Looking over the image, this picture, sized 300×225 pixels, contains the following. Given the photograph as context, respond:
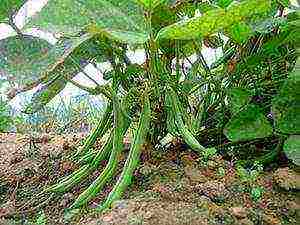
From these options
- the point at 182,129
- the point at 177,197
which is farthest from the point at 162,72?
the point at 177,197

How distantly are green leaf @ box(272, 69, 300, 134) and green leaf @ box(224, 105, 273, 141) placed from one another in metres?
0.03

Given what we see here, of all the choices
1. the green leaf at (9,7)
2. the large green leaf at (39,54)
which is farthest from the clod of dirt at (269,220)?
the green leaf at (9,7)

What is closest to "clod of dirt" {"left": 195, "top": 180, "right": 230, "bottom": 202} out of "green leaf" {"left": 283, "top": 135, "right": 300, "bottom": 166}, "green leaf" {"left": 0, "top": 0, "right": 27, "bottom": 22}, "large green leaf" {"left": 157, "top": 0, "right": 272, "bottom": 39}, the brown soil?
the brown soil

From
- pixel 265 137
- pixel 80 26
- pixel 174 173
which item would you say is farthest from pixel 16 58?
pixel 265 137

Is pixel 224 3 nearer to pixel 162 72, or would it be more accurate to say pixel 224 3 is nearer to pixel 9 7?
pixel 162 72

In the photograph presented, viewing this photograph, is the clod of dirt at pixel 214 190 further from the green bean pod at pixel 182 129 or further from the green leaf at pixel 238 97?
the green leaf at pixel 238 97

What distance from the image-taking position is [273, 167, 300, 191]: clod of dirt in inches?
35.6

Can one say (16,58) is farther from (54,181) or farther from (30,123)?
(30,123)

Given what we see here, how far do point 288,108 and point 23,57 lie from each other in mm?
404

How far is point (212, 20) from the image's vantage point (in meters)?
0.75

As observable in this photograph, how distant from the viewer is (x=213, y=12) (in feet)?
2.40

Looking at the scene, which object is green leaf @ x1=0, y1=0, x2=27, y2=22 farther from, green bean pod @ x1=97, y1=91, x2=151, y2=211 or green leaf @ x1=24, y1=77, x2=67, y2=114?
green bean pod @ x1=97, y1=91, x2=151, y2=211

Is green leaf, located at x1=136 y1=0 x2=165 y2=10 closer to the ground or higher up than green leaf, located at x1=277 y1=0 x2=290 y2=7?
higher up

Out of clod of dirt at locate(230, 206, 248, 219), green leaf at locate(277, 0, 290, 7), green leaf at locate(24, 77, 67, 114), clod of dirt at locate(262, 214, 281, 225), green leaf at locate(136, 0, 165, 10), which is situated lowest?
clod of dirt at locate(262, 214, 281, 225)
